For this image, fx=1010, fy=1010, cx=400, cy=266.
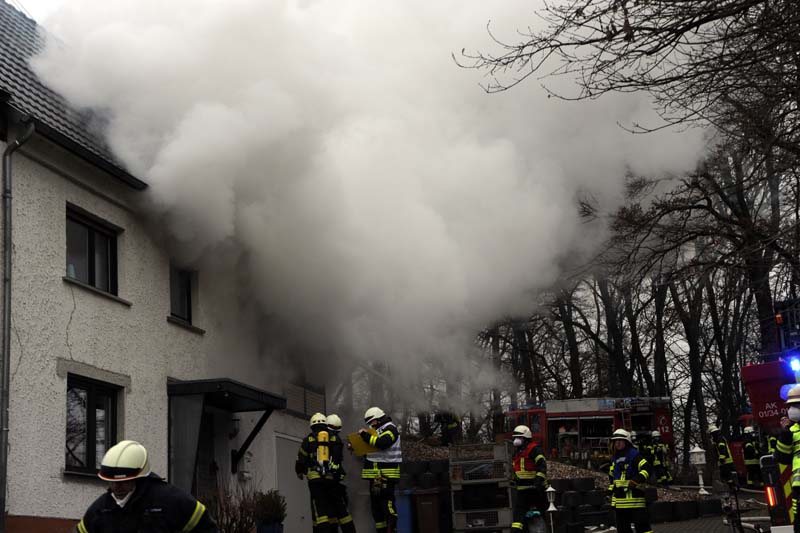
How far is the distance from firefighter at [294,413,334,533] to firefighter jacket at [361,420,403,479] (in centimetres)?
56

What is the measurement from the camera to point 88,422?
11.1 meters

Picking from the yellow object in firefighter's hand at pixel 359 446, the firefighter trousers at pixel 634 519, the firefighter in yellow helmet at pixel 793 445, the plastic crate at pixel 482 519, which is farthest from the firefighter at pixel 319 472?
the firefighter in yellow helmet at pixel 793 445

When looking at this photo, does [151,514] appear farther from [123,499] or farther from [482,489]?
[482,489]

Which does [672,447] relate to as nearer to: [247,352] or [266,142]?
[247,352]

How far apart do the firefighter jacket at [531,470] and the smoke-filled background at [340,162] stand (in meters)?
3.90

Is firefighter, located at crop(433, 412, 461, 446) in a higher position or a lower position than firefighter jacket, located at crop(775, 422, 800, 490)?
higher

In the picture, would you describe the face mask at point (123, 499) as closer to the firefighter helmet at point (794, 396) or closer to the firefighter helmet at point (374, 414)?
the firefighter helmet at point (794, 396)

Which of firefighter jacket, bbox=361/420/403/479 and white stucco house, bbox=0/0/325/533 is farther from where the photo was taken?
firefighter jacket, bbox=361/420/403/479

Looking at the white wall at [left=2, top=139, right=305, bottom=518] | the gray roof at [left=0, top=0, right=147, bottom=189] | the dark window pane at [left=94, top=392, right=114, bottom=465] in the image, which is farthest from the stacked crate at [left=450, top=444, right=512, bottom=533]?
the gray roof at [left=0, top=0, right=147, bottom=189]

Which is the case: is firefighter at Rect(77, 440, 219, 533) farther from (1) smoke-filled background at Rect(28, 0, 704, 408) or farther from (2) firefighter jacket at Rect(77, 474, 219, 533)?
(1) smoke-filled background at Rect(28, 0, 704, 408)

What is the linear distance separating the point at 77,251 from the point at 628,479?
22.4 ft

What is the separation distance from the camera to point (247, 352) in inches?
603

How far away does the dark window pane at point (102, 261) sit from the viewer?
11906 mm

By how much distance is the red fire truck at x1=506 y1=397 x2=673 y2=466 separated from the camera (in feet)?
83.4
